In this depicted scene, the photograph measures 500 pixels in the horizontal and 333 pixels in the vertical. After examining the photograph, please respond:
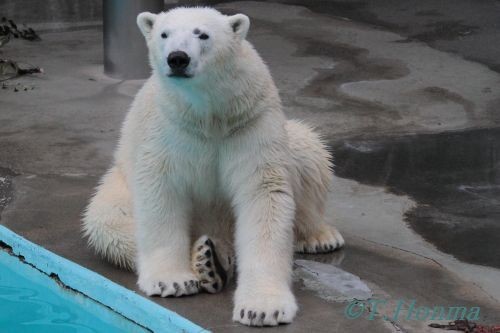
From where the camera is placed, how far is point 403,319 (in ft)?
12.3

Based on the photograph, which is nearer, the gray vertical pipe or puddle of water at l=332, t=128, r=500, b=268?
puddle of water at l=332, t=128, r=500, b=268

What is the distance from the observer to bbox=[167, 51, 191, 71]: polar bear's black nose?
360cm

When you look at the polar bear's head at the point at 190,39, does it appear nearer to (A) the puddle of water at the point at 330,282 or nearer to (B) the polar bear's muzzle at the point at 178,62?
(B) the polar bear's muzzle at the point at 178,62

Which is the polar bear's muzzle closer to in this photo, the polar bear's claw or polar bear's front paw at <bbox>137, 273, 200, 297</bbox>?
the polar bear's claw

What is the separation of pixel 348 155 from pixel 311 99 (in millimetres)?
1255

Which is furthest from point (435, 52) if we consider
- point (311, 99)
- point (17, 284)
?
point (17, 284)

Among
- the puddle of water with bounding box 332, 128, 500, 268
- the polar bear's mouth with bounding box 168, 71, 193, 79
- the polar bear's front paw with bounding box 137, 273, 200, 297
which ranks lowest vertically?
the puddle of water with bounding box 332, 128, 500, 268

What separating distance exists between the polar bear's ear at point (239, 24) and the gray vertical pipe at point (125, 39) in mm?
3823

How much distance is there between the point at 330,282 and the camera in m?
4.12

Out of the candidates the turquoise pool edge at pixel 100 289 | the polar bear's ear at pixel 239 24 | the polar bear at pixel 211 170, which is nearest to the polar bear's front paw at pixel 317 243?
the polar bear at pixel 211 170

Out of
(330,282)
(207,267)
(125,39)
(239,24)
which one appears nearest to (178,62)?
(239,24)

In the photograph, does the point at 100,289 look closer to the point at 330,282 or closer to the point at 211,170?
the point at 211,170

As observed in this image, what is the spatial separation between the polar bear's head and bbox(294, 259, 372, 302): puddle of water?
0.98 metres

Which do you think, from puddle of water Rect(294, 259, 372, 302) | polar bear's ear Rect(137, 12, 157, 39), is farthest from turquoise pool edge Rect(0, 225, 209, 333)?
polar bear's ear Rect(137, 12, 157, 39)
